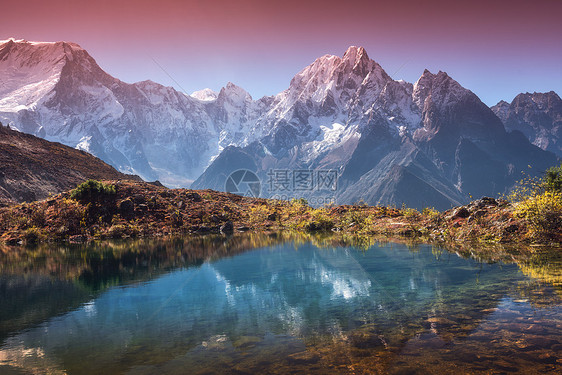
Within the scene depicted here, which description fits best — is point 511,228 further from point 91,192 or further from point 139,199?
point 91,192

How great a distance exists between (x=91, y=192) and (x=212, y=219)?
1665 cm

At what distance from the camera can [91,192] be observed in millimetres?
46219

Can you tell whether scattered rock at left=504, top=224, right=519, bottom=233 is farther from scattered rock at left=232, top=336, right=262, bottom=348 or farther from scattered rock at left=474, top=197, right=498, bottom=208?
scattered rock at left=232, top=336, right=262, bottom=348

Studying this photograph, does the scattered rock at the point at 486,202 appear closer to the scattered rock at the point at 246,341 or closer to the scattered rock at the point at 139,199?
the scattered rock at the point at 246,341

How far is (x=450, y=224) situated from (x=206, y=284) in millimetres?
25713

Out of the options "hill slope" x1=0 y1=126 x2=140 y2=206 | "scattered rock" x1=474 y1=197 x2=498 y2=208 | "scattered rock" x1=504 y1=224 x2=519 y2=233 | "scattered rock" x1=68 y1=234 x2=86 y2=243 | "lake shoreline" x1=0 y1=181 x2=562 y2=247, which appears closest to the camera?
"scattered rock" x1=504 y1=224 x2=519 y2=233

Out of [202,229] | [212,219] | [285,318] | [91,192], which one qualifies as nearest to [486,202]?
[285,318]

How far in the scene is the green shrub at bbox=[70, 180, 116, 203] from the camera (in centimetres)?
4516

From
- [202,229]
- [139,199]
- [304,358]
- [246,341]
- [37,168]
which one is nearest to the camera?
[304,358]

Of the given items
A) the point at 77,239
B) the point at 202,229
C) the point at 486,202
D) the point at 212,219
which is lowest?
the point at 202,229

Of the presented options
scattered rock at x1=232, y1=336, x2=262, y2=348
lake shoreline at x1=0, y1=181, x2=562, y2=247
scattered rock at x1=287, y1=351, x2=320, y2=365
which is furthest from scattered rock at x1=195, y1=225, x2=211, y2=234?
scattered rock at x1=287, y1=351, x2=320, y2=365

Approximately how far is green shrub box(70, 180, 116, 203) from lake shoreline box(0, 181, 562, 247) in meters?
0.16

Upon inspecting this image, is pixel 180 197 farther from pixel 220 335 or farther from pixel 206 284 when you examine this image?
pixel 220 335

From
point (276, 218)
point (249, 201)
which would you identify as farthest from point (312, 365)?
point (249, 201)
